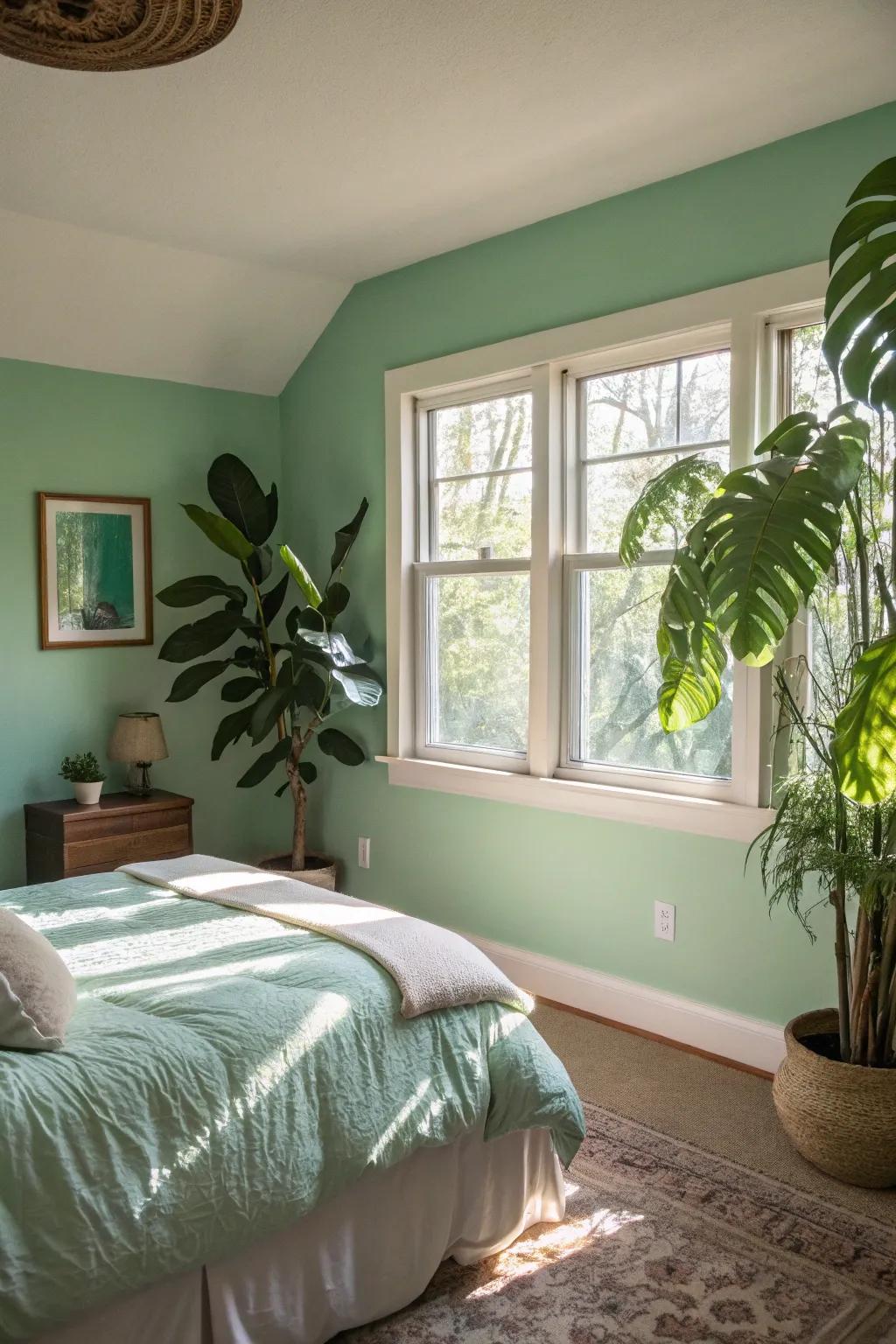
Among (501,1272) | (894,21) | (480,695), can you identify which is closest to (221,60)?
(894,21)

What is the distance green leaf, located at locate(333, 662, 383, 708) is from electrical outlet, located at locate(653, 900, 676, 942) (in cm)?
134

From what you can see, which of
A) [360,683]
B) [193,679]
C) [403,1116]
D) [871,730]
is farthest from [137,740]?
[871,730]

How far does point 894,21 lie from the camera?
2.52m

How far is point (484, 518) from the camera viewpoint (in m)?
4.25

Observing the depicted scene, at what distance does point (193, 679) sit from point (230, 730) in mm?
255

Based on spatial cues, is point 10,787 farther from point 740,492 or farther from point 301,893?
point 740,492

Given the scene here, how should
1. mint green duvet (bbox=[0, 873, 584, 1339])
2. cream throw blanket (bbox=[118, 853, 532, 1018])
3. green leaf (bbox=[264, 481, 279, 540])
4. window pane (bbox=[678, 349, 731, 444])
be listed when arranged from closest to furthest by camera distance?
mint green duvet (bbox=[0, 873, 584, 1339]) < cream throw blanket (bbox=[118, 853, 532, 1018]) < window pane (bbox=[678, 349, 731, 444]) < green leaf (bbox=[264, 481, 279, 540])

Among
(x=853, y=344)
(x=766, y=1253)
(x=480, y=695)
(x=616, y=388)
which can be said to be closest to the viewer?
(x=853, y=344)

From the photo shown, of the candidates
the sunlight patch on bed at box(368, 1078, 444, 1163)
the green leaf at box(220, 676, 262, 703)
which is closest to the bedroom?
the sunlight patch on bed at box(368, 1078, 444, 1163)

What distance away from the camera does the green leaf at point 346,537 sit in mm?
4492

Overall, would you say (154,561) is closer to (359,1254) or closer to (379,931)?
(379,931)

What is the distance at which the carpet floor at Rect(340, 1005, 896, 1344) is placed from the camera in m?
2.17

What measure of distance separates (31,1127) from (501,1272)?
113cm

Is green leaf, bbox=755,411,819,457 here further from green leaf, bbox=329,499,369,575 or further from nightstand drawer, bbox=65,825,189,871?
nightstand drawer, bbox=65,825,189,871
